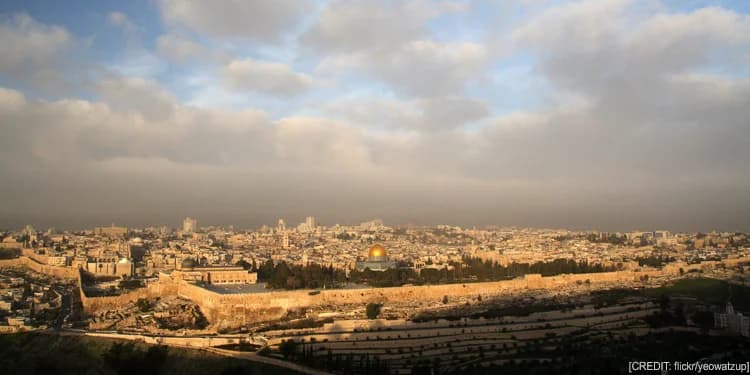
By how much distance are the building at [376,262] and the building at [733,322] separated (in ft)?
63.5

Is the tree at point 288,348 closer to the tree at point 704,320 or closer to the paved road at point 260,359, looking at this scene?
the paved road at point 260,359

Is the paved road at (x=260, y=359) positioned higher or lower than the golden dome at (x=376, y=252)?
lower

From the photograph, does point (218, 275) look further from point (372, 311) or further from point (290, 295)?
point (372, 311)

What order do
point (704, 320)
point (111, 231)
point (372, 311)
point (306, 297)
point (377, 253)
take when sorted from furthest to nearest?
1. point (111, 231)
2. point (377, 253)
3. point (306, 297)
4. point (704, 320)
5. point (372, 311)

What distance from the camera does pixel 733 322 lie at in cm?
2348

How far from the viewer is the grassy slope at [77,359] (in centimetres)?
1955

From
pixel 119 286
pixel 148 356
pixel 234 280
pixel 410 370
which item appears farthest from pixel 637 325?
pixel 119 286

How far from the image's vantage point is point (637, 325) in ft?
81.4

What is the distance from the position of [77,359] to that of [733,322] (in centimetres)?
2349

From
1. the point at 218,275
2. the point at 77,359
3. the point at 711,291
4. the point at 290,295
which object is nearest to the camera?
the point at 77,359

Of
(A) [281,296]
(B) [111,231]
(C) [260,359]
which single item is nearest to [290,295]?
(A) [281,296]

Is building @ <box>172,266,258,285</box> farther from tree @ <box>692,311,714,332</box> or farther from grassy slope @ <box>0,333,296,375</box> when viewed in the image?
tree @ <box>692,311,714,332</box>

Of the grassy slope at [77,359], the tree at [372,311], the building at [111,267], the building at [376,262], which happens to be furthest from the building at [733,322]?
the building at [111,267]

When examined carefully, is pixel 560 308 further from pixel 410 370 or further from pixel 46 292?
pixel 46 292
